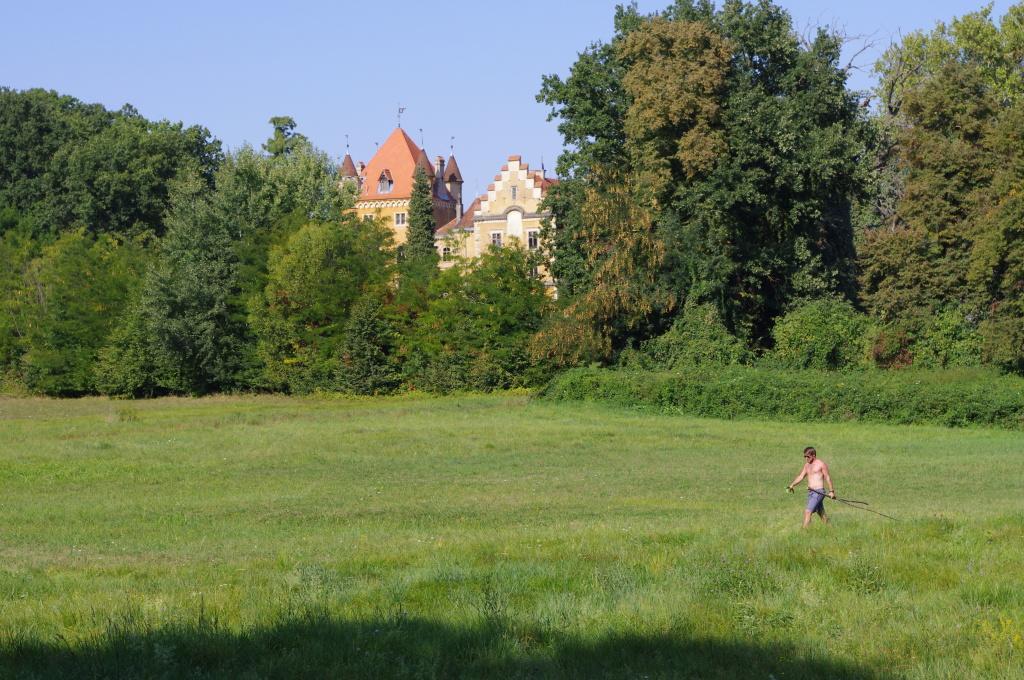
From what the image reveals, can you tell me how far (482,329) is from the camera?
5822cm

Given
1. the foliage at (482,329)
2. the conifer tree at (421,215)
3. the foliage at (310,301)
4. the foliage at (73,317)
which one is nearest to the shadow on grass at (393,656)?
the foliage at (482,329)

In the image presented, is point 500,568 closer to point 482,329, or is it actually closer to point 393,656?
point 393,656

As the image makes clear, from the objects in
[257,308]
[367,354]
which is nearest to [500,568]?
[367,354]

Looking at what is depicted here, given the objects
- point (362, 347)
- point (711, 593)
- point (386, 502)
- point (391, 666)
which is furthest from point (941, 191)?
point (391, 666)

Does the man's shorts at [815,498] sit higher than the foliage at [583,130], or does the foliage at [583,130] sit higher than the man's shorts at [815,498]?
the foliage at [583,130]

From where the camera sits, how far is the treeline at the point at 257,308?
58.8 metres

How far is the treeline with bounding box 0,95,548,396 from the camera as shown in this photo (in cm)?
5878

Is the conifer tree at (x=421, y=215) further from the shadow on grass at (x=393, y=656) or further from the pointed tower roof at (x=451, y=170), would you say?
the shadow on grass at (x=393, y=656)

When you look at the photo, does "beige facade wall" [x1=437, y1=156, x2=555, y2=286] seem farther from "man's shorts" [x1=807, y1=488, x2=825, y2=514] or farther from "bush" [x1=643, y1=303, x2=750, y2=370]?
"man's shorts" [x1=807, y1=488, x2=825, y2=514]

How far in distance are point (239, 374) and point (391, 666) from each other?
5626 cm

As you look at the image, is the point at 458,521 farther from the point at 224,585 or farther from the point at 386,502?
the point at 224,585

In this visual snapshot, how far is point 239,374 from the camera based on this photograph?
62844 millimetres

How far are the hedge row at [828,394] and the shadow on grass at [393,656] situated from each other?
1388 inches

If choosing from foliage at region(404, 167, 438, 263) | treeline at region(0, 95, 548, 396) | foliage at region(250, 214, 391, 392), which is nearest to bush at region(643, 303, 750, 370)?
treeline at region(0, 95, 548, 396)
